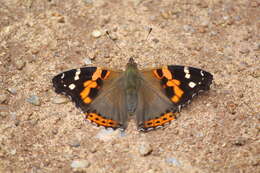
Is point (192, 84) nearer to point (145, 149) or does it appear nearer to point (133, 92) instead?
point (133, 92)

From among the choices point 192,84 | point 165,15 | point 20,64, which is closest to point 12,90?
point 20,64

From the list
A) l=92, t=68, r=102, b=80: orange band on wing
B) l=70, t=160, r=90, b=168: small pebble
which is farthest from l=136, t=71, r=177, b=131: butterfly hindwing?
l=70, t=160, r=90, b=168: small pebble

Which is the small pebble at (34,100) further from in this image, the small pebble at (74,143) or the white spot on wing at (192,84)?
the white spot on wing at (192,84)

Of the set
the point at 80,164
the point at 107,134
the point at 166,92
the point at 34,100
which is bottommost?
the point at 80,164

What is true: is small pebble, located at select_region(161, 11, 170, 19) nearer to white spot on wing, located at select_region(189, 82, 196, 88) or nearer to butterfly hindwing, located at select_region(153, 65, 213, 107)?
butterfly hindwing, located at select_region(153, 65, 213, 107)

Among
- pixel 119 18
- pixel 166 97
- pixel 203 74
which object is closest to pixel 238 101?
pixel 203 74
